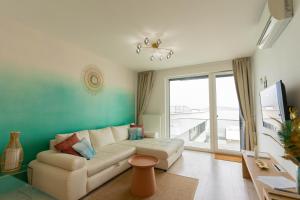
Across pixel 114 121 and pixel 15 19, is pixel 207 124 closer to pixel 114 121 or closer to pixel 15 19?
pixel 114 121

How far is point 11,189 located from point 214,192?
106 inches

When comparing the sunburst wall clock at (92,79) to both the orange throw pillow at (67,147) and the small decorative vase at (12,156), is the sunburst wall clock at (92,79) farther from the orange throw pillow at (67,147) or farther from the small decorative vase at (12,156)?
the small decorative vase at (12,156)

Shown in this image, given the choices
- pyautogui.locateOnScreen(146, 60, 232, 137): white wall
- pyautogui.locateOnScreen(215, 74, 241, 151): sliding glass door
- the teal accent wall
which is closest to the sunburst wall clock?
the teal accent wall

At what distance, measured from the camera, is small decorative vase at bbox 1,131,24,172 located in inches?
74.8

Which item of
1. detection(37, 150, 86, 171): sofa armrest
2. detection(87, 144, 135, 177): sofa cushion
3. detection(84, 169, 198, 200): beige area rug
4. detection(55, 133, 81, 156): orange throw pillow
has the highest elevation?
detection(55, 133, 81, 156): orange throw pillow

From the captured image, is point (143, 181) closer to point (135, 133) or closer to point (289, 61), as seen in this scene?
point (135, 133)

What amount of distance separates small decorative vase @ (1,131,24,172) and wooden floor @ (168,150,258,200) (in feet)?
8.07

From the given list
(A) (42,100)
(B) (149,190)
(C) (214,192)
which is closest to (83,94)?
(A) (42,100)

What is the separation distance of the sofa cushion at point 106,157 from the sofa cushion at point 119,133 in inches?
16.3

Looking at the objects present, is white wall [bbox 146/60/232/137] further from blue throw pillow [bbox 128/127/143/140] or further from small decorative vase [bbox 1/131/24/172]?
small decorative vase [bbox 1/131/24/172]

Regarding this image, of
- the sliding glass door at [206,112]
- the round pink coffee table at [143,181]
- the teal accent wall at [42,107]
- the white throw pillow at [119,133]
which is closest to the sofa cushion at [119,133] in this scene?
the white throw pillow at [119,133]

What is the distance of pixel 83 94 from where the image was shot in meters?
3.29

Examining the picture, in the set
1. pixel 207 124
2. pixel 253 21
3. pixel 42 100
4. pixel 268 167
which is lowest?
pixel 268 167

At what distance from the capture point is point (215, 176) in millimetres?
2693
